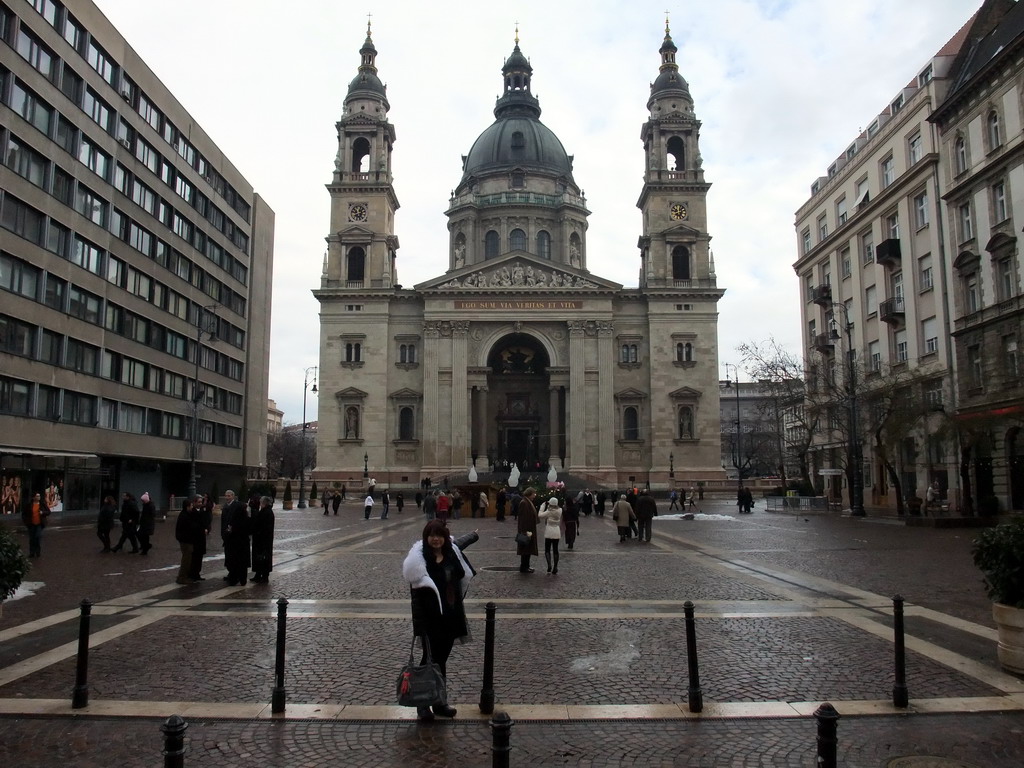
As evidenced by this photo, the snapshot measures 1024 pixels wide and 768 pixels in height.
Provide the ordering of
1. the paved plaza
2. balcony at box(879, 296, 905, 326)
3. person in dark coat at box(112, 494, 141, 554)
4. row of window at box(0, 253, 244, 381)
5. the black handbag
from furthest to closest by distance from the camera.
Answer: balcony at box(879, 296, 905, 326), row of window at box(0, 253, 244, 381), person in dark coat at box(112, 494, 141, 554), the black handbag, the paved plaza

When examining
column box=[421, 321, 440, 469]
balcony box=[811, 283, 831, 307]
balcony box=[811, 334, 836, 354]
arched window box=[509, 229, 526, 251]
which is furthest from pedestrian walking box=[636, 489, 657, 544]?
arched window box=[509, 229, 526, 251]

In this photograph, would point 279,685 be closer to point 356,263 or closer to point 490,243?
point 356,263

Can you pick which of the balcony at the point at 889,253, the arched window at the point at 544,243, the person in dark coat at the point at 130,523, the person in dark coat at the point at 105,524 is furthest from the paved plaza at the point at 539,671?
the arched window at the point at 544,243

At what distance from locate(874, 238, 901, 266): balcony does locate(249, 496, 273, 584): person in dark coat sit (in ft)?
119

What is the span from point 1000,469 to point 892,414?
14.4 ft

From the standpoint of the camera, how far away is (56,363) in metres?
34.5

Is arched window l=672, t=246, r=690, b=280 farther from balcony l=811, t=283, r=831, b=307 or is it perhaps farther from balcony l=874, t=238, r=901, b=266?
balcony l=874, t=238, r=901, b=266

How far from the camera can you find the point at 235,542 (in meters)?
15.0

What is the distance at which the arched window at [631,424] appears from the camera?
66.1m

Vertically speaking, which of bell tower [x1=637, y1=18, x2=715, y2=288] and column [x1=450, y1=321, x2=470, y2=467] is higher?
bell tower [x1=637, y1=18, x2=715, y2=288]

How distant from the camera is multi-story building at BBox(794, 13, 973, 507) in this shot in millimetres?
37500

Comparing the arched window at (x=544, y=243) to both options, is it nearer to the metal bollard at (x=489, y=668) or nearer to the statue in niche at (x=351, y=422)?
the statue in niche at (x=351, y=422)

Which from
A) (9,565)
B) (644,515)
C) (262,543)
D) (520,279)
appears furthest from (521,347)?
(9,565)

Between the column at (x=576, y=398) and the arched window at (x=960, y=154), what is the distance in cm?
3276
